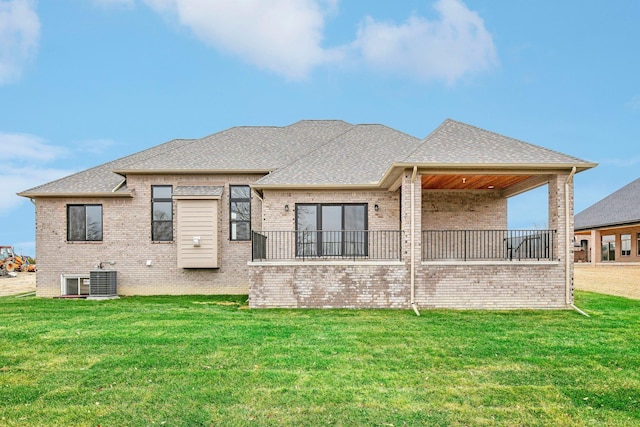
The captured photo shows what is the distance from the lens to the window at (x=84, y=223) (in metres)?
14.0

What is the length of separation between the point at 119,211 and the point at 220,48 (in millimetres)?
9892

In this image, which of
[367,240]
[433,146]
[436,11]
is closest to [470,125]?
[433,146]

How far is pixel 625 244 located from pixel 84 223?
105 ft

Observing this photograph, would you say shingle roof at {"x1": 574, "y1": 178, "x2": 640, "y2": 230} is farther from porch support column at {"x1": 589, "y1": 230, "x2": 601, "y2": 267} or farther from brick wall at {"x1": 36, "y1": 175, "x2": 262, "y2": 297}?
brick wall at {"x1": 36, "y1": 175, "x2": 262, "y2": 297}

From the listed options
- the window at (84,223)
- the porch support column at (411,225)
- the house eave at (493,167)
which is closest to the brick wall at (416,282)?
the porch support column at (411,225)

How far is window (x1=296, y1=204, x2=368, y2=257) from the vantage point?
41.1ft

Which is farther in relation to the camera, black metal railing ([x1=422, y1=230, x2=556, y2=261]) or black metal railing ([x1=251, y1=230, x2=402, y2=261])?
black metal railing ([x1=422, y1=230, x2=556, y2=261])

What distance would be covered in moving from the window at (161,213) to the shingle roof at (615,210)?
25.8 metres

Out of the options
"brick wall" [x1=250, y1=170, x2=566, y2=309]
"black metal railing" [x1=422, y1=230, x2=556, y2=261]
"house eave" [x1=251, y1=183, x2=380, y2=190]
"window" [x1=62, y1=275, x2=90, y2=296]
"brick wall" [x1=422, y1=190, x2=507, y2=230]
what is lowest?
"window" [x1=62, y1=275, x2=90, y2=296]

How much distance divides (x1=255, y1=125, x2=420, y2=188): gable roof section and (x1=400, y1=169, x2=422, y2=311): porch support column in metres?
2.09

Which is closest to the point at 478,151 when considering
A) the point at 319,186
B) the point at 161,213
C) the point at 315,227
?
the point at 319,186

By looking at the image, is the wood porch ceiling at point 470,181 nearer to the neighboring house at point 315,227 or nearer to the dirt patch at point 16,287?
the neighboring house at point 315,227

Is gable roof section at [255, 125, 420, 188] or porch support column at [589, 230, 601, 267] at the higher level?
gable roof section at [255, 125, 420, 188]

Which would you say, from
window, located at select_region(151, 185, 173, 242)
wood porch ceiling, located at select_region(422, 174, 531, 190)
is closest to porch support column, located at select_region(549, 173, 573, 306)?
wood porch ceiling, located at select_region(422, 174, 531, 190)
